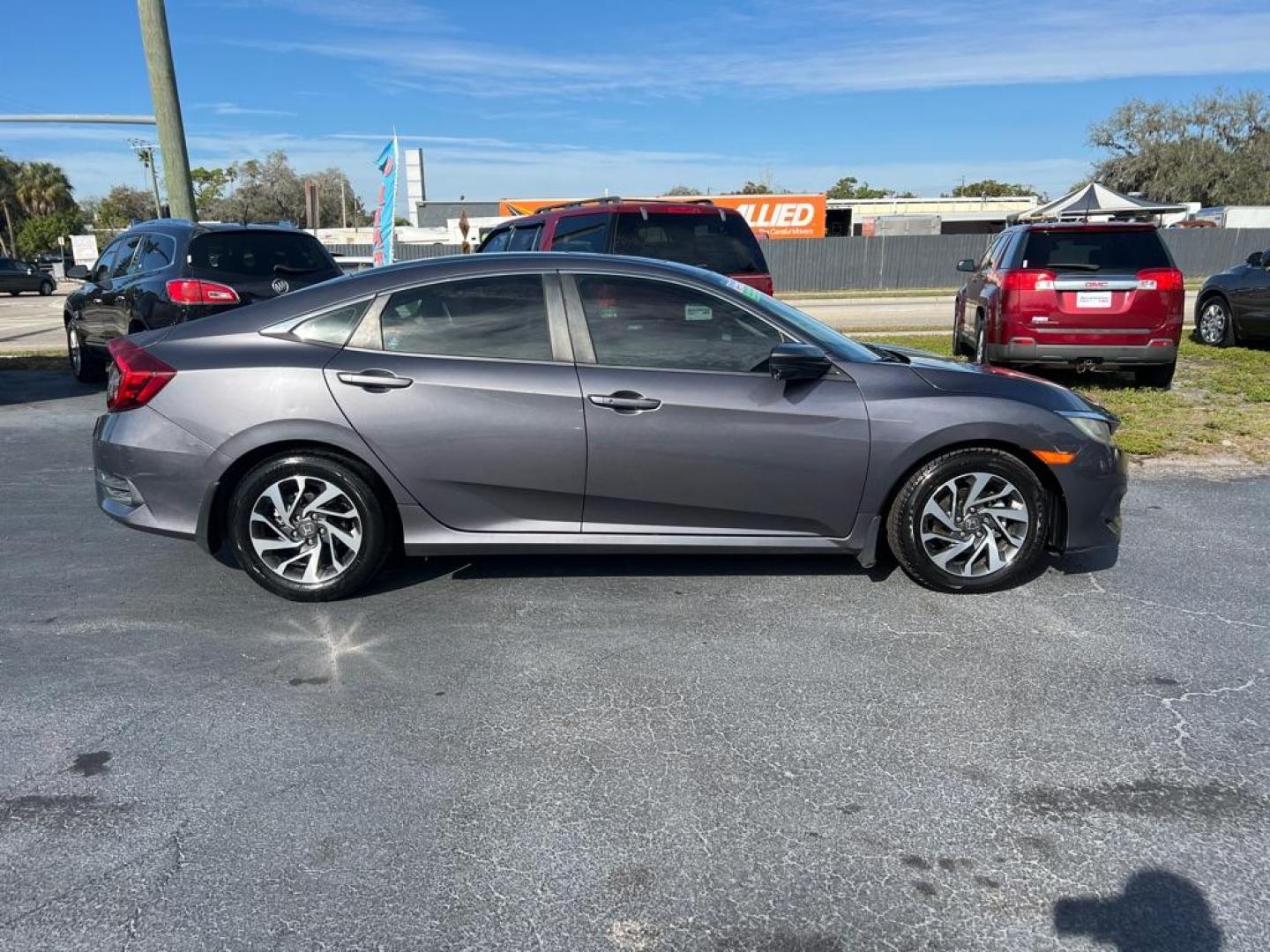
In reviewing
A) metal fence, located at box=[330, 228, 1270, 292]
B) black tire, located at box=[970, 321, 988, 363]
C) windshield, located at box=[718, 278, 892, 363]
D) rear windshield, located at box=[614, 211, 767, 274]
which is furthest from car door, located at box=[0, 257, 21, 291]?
windshield, located at box=[718, 278, 892, 363]

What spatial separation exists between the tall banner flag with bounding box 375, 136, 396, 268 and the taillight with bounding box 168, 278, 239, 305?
1089 cm

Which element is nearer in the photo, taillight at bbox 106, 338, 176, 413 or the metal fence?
taillight at bbox 106, 338, 176, 413

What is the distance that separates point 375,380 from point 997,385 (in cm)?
292

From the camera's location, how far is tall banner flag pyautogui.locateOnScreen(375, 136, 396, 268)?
19.9m

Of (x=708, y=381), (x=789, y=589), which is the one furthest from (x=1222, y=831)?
(x=708, y=381)

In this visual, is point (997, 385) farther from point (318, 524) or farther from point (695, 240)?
point (695, 240)

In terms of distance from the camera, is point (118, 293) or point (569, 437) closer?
point (569, 437)

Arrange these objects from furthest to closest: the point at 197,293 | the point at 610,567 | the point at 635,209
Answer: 1. the point at 635,209
2. the point at 197,293
3. the point at 610,567

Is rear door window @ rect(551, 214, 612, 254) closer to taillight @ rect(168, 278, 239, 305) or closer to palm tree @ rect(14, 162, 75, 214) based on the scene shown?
taillight @ rect(168, 278, 239, 305)

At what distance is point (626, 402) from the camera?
4309 millimetres

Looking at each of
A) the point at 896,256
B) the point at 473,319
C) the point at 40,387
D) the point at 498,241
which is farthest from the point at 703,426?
the point at 896,256

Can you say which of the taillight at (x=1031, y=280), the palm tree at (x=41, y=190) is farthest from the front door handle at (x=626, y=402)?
the palm tree at (x=41, y=190)

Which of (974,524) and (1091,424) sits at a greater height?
(1091,424)

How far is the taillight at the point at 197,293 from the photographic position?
28.3 feet
